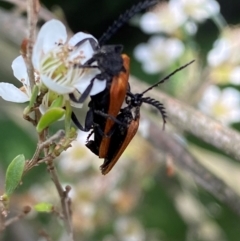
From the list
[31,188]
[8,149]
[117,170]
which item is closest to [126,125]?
[117,170]

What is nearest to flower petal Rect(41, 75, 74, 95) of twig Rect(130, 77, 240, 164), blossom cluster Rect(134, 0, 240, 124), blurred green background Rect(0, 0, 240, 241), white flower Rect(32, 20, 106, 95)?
white flower Rect(32, 20, 106, 95)

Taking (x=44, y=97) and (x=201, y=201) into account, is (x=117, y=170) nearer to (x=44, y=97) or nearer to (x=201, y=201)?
(x=201, y=201)

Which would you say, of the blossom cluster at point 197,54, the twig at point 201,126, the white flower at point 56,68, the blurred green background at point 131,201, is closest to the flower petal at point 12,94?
the white flower at point 56,68

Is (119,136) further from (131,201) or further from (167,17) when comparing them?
(167,17)

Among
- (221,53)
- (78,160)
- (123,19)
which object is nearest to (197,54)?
(221,53)

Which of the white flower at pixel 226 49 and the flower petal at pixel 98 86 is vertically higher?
the flower petal at pixel 98 86

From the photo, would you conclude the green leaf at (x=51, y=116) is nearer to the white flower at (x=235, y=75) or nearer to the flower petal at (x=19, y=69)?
the flower petal at (x=19, y=69)
